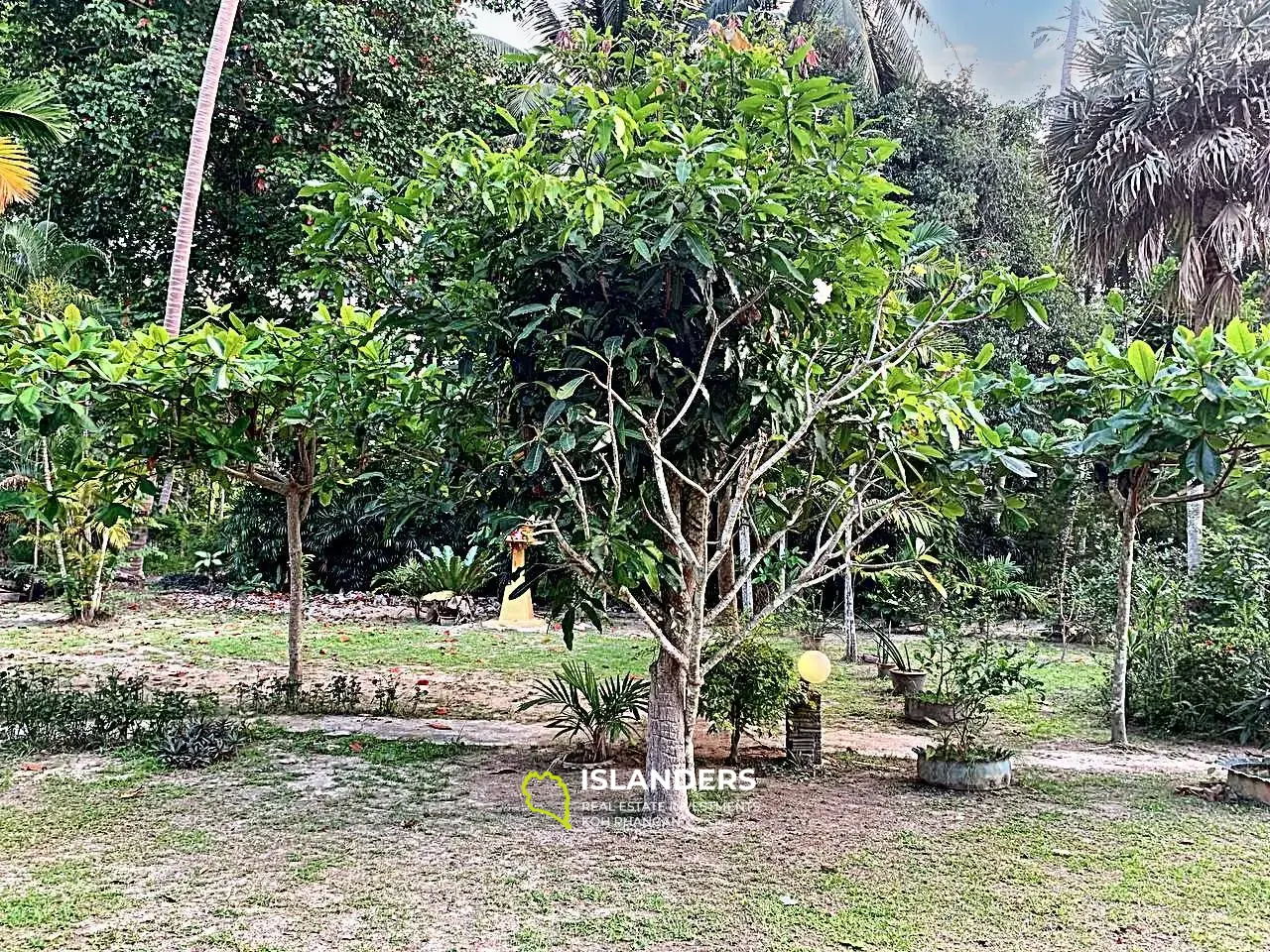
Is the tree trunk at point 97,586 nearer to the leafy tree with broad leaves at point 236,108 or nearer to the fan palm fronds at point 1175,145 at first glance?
the leafy tree with broad leaves at point 236,108

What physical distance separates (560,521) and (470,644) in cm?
617

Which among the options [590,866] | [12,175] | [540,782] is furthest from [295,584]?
[12,175]

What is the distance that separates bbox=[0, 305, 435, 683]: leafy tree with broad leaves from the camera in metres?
3.87

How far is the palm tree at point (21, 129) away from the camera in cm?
776

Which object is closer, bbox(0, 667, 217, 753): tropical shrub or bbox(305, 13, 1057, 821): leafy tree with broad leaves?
bbox(305, 13, 1057, 821): leafy tree with broad leaves

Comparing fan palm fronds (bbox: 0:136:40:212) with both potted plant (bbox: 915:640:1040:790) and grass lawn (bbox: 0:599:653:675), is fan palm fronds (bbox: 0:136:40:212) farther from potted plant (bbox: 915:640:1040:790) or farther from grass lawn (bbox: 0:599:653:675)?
potted plant (bbox: 915:640:1040:790)

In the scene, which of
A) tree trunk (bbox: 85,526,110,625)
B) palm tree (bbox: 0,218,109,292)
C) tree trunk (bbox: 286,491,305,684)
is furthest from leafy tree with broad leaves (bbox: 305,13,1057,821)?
palm tree (bbox: 0,218,109,292)

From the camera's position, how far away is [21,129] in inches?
328

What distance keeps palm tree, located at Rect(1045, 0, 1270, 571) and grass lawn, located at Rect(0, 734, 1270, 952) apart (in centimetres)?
571

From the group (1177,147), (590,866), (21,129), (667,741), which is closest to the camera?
(590,866)

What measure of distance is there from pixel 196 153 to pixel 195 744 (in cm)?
690

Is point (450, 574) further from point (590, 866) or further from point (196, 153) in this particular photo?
point (590, 866)

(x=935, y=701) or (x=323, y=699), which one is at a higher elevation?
(x=935, y=701)

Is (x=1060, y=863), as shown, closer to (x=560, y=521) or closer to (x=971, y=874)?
(x=971, y=874)
